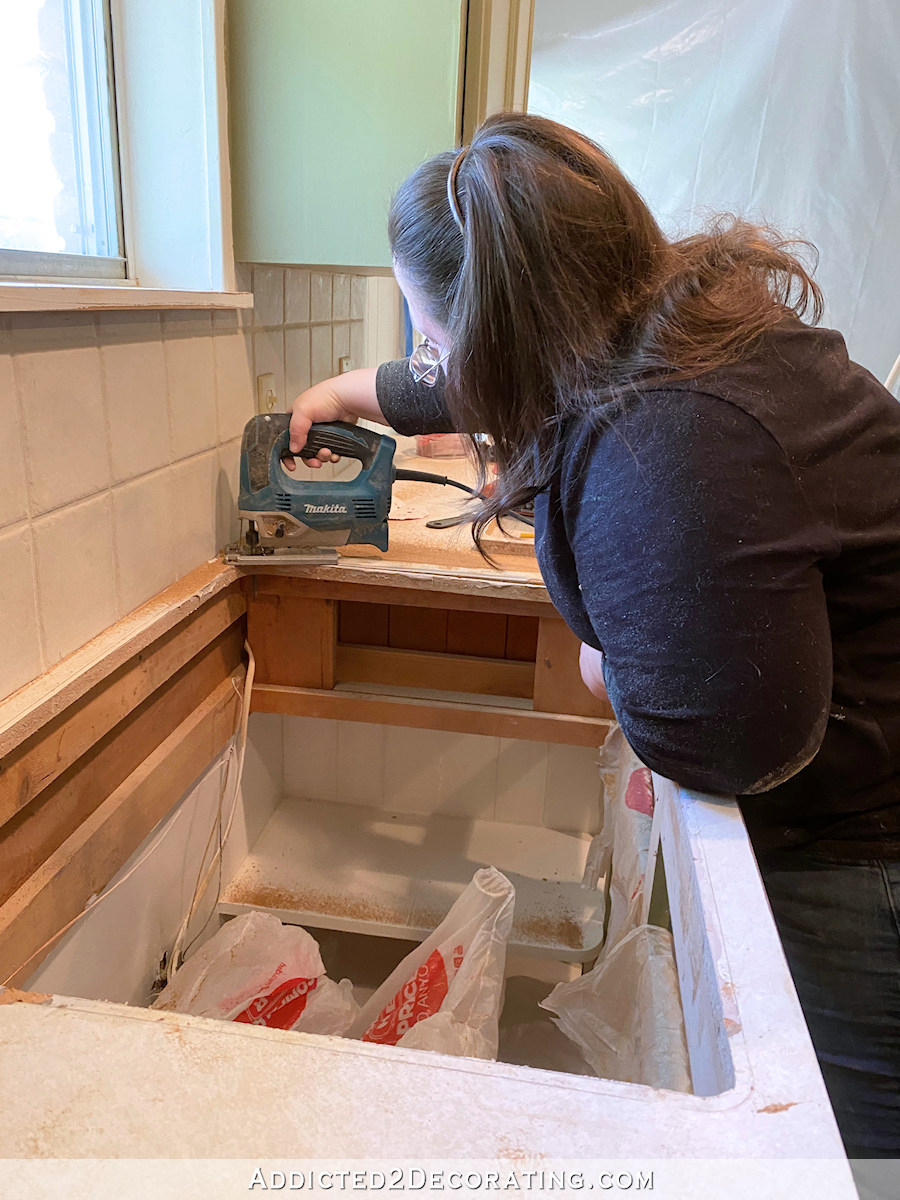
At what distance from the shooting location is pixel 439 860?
1.58 metres

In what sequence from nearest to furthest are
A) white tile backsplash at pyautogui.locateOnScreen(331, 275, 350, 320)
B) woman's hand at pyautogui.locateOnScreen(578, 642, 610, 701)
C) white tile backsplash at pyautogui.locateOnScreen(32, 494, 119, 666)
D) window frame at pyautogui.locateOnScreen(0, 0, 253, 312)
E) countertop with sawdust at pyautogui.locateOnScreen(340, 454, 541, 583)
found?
white tile backsplash at pyautogui.locateOnScreen(32, 494, 119, 666), woman's hand at pyautogui.locateOnScreen(578, 642, 610, 701), window frame at pyautogui.locateOnScreen(0, 0, 253, 312), countertop with sawdust at pyautogui.locateOnScreen(340, 454, 541, 583), white tile backsplash at pyautogui.locateOnScreen(331, 275, 350, 320)

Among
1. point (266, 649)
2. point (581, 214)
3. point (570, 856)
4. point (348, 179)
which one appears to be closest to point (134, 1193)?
point (581, 214)

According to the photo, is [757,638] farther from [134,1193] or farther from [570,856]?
[570,856]

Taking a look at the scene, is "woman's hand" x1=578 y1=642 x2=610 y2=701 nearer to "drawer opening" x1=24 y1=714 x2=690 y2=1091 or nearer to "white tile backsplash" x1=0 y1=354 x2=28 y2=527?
"drawer opening" x1=24 y1=714 x2=690 y2=1091

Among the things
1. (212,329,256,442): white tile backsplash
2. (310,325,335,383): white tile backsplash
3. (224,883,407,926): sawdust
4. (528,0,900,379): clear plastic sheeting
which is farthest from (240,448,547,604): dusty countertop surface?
(528,0,900,379): clear plastic sheeting

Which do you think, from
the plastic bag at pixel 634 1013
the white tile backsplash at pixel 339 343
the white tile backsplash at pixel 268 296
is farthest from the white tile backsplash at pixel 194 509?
the plastic bag at pixel 634 1013

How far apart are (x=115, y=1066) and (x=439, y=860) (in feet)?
3.89

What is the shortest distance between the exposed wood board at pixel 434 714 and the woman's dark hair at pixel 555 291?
0.69 meters

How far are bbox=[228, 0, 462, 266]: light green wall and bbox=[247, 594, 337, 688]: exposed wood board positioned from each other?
51 cm

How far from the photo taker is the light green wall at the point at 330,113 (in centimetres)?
107

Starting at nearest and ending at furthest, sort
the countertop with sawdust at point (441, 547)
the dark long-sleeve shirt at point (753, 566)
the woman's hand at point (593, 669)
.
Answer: the dark long-sleeve shirt at point (753, 566)
the woman's hand at point (593, 669)
the countertop with sawdust at point (441, 547)

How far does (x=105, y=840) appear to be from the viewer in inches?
35.4

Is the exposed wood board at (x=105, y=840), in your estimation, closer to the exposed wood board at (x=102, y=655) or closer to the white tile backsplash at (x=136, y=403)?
the exposed wood board at (x=102, y=655)

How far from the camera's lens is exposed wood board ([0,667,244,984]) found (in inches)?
30.1
